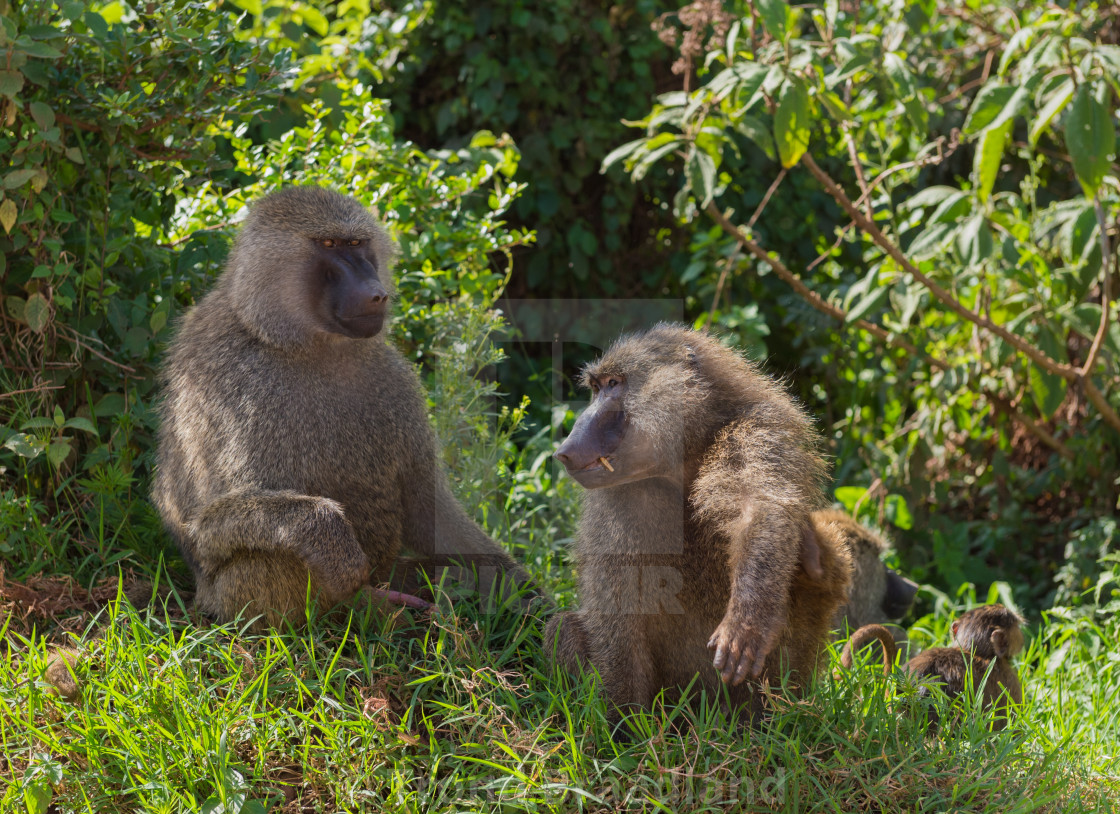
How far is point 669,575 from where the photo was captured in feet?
8.05

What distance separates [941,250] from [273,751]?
10.4ft

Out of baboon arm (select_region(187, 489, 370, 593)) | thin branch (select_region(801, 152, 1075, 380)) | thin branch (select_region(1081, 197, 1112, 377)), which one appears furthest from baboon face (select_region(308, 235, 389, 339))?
thin branch (select_region(1081, 197, 1112, 377))

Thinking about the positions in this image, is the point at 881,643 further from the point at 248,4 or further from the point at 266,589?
the point at 248,4

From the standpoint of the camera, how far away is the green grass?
2.30 metres

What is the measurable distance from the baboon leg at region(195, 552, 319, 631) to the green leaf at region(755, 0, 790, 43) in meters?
2.35

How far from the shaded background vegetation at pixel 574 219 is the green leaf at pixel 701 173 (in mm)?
12

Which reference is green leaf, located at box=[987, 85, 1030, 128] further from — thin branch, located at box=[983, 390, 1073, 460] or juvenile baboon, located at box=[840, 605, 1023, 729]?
thin branch, located at box=[983, 390, 1073, 460]

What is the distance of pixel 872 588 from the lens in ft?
13.6

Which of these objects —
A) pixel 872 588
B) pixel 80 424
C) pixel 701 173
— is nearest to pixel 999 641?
pixel 872 588

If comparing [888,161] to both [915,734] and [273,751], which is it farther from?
[273,751]

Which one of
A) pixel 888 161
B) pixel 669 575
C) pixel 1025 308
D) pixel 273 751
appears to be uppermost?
pixel 888 161

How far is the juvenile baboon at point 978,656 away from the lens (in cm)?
318

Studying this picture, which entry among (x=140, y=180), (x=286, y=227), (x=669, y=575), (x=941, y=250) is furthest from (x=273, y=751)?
(x=941, y=250)

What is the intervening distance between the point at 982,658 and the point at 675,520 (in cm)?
134
